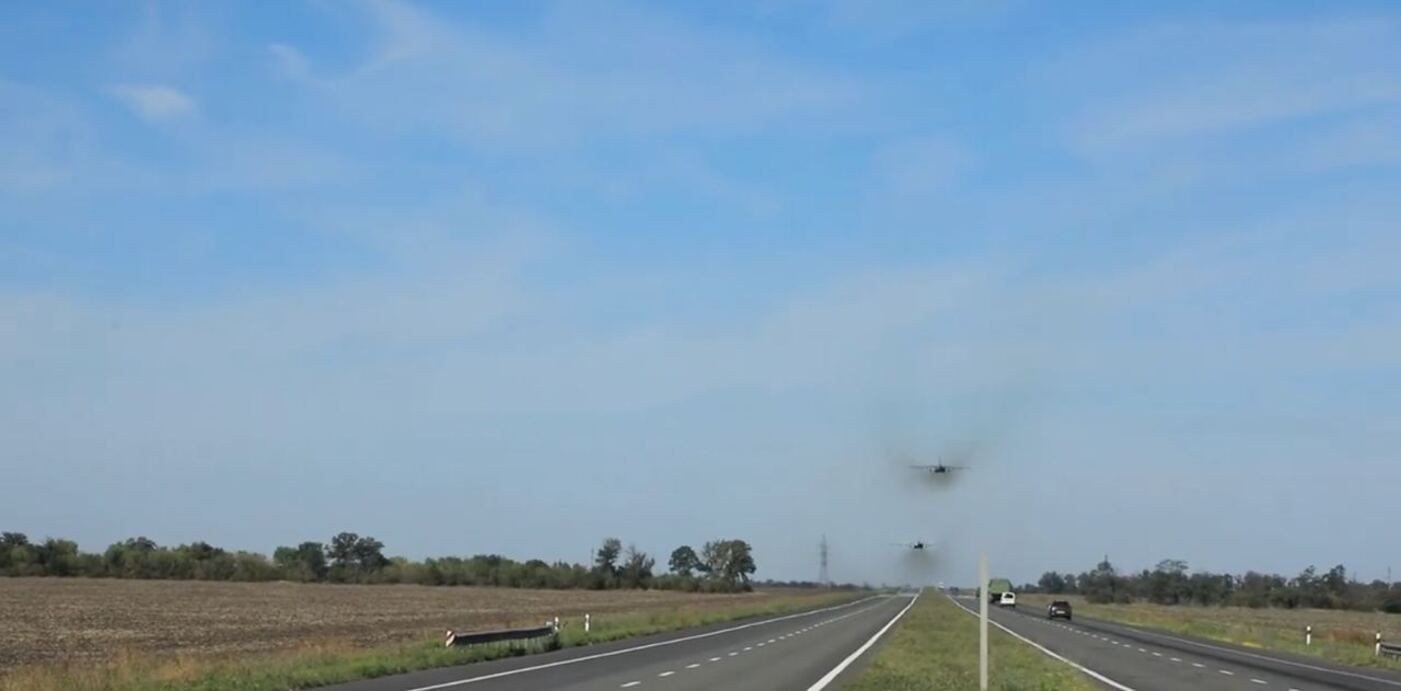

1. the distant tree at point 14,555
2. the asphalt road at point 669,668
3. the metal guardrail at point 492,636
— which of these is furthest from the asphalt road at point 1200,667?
the distant tree at point 14,555

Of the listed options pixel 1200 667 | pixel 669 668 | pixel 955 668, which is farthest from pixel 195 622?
pixel 1200 667

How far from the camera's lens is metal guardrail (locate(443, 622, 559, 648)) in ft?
131

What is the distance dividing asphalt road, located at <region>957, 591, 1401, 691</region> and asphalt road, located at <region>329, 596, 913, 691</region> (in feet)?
21.3

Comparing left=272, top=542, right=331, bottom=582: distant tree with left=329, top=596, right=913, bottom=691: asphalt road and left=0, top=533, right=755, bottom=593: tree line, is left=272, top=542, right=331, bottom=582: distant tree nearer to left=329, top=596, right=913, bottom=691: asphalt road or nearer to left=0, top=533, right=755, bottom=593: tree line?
left=0, top=533, right=755, bottom=593: tree line

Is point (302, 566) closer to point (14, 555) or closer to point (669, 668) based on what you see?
point (14, 555)

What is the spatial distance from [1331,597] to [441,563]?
350 ft

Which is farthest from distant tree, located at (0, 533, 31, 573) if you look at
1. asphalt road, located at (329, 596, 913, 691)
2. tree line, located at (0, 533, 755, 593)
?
asphalt road, located at (329, 596, 913, 691)

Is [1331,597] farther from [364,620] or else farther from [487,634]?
[487,634]

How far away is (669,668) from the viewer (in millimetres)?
35688

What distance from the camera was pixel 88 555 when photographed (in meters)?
159

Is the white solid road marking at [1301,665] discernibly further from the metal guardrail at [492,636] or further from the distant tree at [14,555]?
the distant tree at [14,555]

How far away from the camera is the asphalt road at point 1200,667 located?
1347 inches

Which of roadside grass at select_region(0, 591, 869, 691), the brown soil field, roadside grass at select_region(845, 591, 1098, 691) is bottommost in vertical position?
the brown soil field

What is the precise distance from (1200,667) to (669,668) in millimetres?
15280
